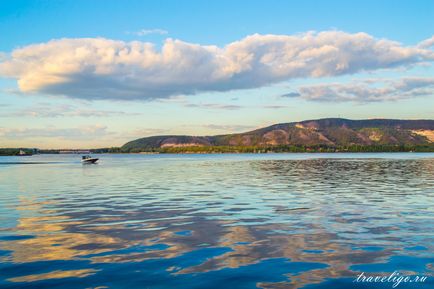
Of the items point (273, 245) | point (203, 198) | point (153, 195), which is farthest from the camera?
point (153, 195)

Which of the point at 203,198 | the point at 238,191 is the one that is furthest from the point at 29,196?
the point at 238,191

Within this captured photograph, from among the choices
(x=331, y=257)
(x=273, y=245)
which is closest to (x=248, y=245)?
(x=273, y=245)

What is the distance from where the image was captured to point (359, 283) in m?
16.9

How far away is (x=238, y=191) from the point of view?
56.2m

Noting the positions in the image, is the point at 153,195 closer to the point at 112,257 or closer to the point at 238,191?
the point at 238,191

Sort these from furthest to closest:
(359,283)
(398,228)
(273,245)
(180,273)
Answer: (398,228), (273,245), (180,273), (359,283)

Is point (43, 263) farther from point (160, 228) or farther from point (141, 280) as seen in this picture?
point (160, 228)

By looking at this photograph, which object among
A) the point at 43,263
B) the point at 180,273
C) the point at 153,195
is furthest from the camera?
the point at 153,195

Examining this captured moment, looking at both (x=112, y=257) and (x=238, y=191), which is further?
(x=238, y=191)

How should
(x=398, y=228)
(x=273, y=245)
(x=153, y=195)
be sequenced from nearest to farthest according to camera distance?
(x=273, y=245)
(x=398, y=228)
(x=153, y=195)

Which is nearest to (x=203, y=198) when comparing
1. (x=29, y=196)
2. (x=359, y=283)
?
(x=29, y=196)

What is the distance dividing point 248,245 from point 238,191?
1287 inches

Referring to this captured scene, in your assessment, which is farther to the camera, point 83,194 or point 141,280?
point 83,194

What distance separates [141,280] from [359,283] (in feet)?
28.5
